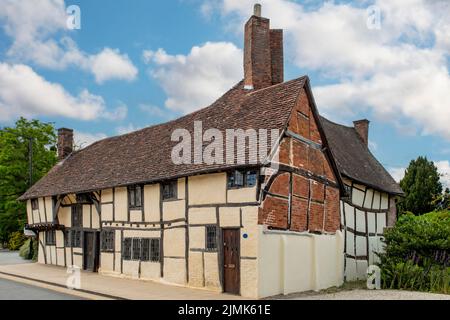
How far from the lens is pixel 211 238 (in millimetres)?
15203

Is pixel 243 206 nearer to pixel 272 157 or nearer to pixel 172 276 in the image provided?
pixel 272 157

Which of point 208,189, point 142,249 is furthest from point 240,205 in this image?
point 142,249

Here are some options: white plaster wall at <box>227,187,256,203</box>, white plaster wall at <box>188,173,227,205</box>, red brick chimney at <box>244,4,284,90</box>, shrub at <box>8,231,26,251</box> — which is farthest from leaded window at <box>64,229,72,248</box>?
shrub at <box>8,231,26,251</box>

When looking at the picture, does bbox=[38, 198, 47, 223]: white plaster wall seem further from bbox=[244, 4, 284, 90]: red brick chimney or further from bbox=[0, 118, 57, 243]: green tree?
bbox=[244, 4, 284, 90]: red brick chimney

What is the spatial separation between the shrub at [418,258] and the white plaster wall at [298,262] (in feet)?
5.49

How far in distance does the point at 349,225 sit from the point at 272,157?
7.48 m

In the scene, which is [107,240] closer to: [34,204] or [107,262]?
[107,262]

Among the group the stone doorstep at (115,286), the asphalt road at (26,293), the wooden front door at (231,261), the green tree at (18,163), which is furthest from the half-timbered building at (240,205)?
the green tree at (18,163)

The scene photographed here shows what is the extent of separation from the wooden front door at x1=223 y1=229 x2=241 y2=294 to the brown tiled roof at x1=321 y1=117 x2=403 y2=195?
6.79 meters

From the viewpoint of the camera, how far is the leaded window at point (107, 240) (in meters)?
19.7

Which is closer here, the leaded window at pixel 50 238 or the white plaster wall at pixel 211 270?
the white plaster wall at pixel 211 270

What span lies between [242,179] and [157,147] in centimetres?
632

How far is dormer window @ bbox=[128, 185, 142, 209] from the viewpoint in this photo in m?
18.4

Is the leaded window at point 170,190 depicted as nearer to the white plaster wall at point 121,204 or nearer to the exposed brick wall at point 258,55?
the white plaster wall at point 121,204
